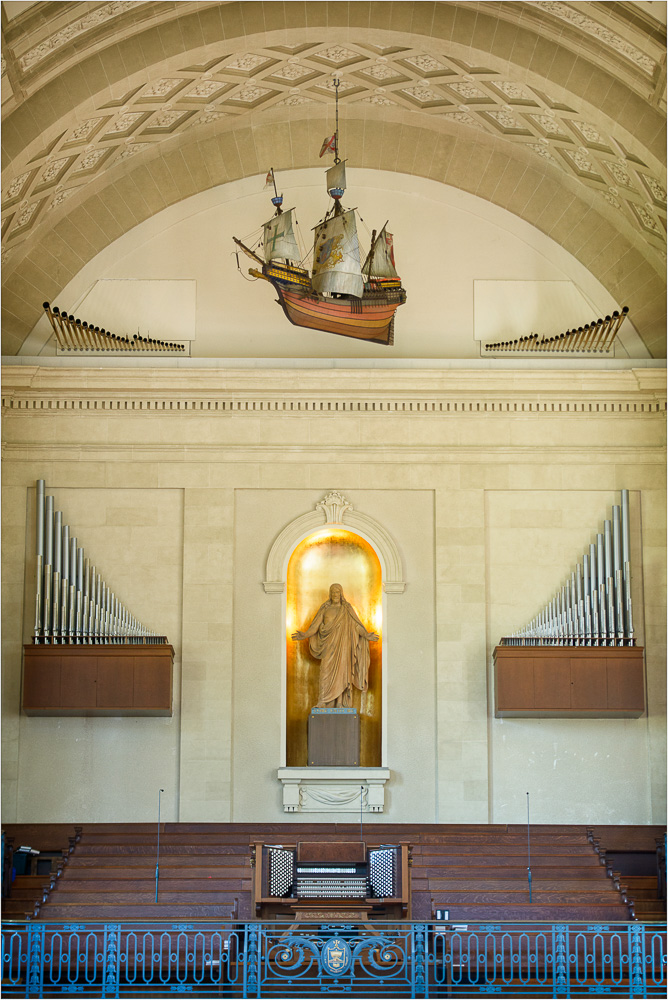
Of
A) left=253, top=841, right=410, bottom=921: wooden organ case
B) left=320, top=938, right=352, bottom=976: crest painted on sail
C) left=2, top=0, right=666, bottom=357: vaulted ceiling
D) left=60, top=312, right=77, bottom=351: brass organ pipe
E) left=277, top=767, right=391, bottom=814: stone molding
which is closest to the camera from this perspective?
left=320, top=938, right=352, bottom=976: crest painted on sail

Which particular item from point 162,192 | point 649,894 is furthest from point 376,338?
point 649,894

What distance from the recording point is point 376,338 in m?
18.5

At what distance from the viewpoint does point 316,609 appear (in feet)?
60.9

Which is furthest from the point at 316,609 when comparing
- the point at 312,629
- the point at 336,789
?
the point at 336,789

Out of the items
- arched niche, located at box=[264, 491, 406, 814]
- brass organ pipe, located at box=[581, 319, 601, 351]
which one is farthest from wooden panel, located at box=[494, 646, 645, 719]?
brass organ pipe, located at box=[581, 319, 601, 351]

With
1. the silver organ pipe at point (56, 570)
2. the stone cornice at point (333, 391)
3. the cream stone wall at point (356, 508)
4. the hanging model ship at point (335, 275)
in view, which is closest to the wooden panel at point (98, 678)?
the silver organ pipe at point (56, 570)

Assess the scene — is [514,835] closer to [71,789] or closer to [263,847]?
[263,847]

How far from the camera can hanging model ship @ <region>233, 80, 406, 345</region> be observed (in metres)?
17.1

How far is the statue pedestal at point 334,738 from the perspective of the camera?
57.2ft

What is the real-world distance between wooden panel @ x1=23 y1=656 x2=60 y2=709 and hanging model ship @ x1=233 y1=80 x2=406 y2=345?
558 centimetres

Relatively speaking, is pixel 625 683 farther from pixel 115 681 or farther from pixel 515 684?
pixel 115 681

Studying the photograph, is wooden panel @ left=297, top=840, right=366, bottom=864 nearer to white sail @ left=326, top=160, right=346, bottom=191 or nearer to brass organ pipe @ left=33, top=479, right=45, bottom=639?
brass organ pipe @ left=33, top=479, right=45, bottom=639

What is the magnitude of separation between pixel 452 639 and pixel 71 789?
532cm

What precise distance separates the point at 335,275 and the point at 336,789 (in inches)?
258
